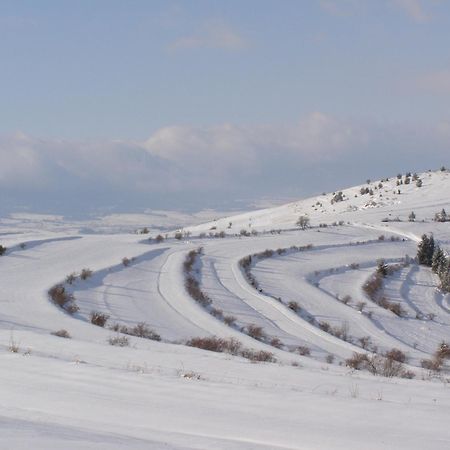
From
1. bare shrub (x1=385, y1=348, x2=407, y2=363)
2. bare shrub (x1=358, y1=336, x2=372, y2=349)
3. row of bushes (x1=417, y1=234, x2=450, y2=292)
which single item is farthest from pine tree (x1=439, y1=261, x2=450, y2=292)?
bare shrub (x1=385, y1=348, x2=407, y2=363)

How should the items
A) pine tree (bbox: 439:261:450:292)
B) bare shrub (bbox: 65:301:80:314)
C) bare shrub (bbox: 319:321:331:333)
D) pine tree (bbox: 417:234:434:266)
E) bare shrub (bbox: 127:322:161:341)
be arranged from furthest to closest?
pine tree (bbox: 417:234:434:266) < pine tree (bbox: 439:261:450:292) < bare shrub (bbox: 319:321:331:333) < bare shrub (bbox: 65:301:80:314) < bare shrub (bbox: 127:322:161:341)

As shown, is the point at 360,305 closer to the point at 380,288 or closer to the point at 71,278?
the point at 380,288

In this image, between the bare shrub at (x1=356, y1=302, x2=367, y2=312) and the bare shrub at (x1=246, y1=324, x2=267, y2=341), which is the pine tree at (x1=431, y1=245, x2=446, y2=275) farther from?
the bare shrub at (x1=246, y1=324, x2=267, y2=341)

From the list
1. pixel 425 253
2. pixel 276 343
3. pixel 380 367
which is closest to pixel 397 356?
pixel 276 343

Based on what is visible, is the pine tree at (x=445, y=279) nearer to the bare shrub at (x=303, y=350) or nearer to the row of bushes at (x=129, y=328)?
the bare shrub at (x=303, y=350)

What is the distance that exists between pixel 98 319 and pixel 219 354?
13.9 feet

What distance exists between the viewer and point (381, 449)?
7020mm

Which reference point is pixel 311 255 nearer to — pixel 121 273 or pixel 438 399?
pixel 121 273

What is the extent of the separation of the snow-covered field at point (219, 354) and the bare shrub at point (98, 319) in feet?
1.13

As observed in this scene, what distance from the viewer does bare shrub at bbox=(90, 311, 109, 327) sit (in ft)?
51.0

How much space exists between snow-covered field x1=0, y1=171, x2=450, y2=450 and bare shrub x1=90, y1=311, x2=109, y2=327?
346 mm

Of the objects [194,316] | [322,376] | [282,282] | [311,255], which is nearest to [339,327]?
[194,316]

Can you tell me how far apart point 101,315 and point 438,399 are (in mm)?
8678

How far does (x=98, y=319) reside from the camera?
15.8 meters
